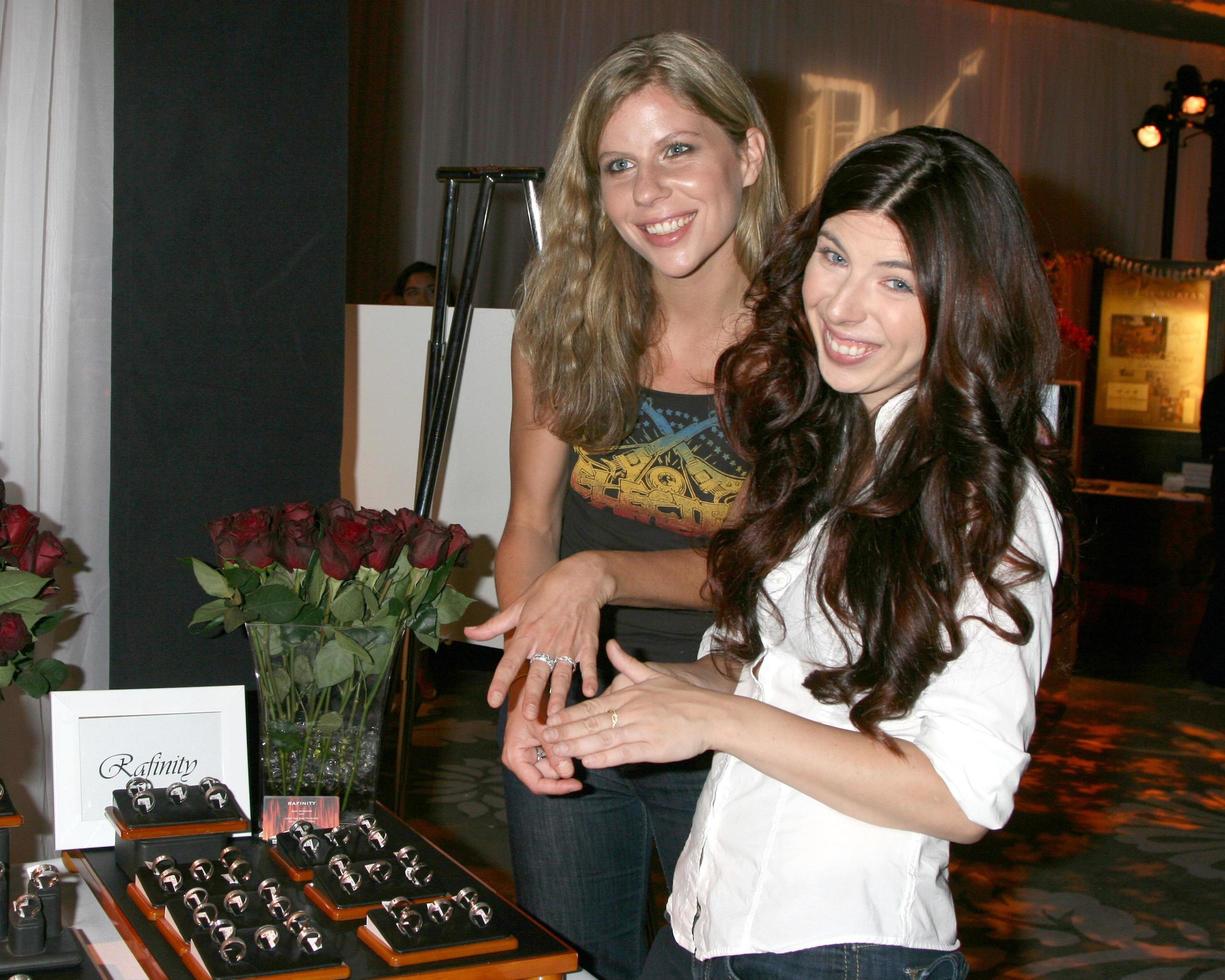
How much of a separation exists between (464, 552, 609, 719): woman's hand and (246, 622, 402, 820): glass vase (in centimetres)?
13

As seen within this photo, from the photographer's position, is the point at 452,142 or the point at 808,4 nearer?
the point at 452,142

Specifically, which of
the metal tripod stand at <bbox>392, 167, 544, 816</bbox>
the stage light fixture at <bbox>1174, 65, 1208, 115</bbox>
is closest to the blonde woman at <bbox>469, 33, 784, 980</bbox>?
the metal tripod stand at <bbox>392, 167, 544, 816</bbox>

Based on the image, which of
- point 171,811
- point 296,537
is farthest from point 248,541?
point 171,811

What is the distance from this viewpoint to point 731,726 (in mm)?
1070

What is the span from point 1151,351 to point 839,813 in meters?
7.82

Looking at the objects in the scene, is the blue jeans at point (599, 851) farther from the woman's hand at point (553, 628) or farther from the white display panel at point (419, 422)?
the white display panel at point (419, 422)

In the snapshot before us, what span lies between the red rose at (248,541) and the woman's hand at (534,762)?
32 cm

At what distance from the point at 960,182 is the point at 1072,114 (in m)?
8.53

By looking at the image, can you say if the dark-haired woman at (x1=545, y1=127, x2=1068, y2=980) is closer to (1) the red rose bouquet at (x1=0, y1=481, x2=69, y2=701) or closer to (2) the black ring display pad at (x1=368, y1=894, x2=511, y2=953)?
(2) the black ring display pad at (x1=368, y1=894, x2=511, y2=953)

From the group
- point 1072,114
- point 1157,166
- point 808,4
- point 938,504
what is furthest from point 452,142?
point 938,504

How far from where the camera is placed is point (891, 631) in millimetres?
1087

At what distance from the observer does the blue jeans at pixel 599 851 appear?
161cm

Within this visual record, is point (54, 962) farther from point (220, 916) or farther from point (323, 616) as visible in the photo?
point (323, 616)

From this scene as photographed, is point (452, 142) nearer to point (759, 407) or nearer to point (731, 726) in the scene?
point (759, 407)
